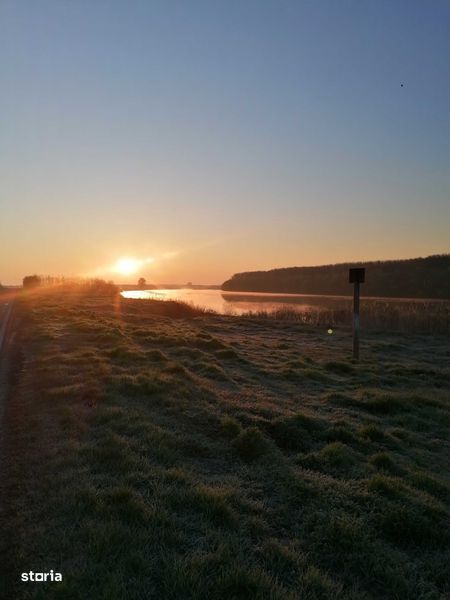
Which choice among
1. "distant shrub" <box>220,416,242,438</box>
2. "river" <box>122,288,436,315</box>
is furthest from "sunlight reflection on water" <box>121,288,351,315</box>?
"distant shrub" <box>220,416,242,438</box>

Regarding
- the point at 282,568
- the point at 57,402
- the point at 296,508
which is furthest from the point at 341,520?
the point at 57,402

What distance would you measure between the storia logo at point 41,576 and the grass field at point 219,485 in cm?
9

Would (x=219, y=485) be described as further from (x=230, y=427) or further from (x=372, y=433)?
(x=372, y=433)

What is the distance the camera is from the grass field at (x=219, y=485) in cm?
408

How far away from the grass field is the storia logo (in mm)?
92

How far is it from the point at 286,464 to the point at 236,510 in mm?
1649

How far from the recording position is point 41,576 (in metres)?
3.93

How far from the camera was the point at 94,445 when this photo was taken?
6.82 metres

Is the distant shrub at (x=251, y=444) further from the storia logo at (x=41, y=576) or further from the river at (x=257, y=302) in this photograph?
the river at (x=257, y=302)

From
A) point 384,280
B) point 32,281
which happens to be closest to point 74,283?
point 32,281

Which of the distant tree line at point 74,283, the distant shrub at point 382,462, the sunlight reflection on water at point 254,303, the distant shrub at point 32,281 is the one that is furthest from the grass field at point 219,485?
the distant shrub at point 32,281

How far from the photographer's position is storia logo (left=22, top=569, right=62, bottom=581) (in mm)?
3885

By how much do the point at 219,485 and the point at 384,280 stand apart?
96564 millimetres

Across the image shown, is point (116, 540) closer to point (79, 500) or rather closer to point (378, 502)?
point (79, 500)
